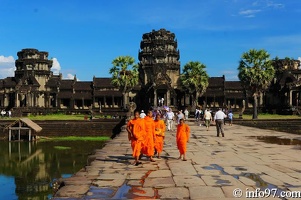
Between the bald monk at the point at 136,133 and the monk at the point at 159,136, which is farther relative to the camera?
the monk at the point at 159,136

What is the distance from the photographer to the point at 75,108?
225ft

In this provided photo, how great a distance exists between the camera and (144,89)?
62.8m

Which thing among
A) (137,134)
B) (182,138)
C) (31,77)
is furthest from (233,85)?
(137,134)

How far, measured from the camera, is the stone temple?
60.7 metres

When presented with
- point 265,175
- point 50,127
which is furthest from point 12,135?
point 265,175

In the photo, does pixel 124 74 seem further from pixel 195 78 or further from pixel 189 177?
pixel 189 177

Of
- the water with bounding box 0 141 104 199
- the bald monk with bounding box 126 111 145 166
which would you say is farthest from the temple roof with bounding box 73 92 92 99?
the bald monk with bounding box 126 111 145 166

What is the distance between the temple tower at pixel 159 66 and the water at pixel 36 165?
26301 millimetres

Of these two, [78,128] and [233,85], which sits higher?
[233,85]

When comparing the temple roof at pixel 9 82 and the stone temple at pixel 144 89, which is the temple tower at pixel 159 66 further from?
the temple roof at pixel 9 82

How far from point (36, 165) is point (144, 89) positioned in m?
42.0

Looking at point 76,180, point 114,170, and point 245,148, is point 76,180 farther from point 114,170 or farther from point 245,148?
point 245,148

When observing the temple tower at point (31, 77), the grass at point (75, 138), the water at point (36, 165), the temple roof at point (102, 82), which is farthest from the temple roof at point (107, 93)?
the water at point (36, 165)

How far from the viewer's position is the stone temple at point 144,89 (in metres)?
60.7
